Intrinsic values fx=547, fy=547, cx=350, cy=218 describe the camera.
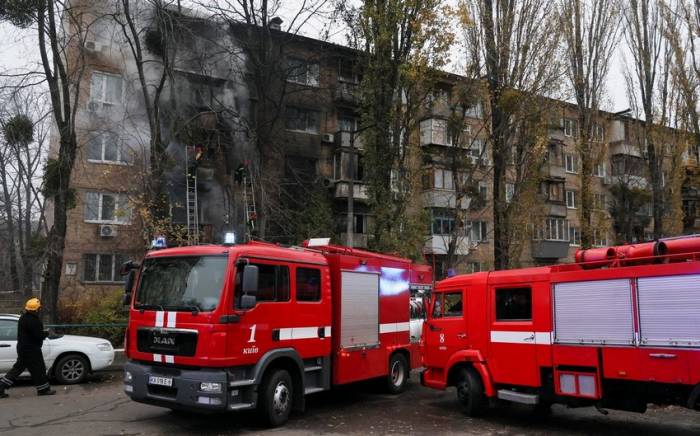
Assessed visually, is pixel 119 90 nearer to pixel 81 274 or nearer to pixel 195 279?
pixel 81 274

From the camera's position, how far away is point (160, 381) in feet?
25.0

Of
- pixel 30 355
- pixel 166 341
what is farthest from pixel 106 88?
pixel 166 341

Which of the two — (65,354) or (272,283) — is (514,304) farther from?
(65,354)

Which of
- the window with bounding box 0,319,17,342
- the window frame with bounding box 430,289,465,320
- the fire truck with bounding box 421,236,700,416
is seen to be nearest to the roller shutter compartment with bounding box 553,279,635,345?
the fire truck with bounding box 421,236,700,416

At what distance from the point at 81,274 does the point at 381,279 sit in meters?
18.5

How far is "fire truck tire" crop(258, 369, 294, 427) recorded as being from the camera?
26.1ft

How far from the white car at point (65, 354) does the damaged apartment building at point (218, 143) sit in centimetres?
579

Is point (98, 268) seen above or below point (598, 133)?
below

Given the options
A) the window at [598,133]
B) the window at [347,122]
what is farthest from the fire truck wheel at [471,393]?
the window at [347,122]

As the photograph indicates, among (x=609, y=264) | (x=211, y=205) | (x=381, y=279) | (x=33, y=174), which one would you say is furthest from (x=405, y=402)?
(x=33, y=174)

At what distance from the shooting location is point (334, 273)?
9875 millimetres

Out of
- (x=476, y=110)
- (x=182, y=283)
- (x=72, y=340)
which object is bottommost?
(x=72, y=340)

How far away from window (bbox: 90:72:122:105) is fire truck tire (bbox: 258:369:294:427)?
20.1 metres

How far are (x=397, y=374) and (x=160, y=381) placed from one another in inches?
217
